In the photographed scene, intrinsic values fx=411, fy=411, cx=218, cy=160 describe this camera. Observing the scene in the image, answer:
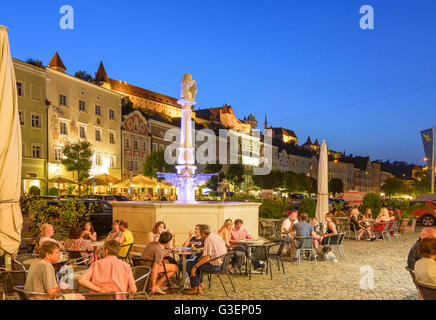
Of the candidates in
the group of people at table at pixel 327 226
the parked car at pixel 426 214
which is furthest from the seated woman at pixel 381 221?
the parked car at pixel 426 214

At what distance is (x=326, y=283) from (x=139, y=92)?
98802 mm

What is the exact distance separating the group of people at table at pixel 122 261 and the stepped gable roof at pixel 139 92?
90.2m

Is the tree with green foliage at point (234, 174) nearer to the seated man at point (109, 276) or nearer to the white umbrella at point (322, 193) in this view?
the white umbrella at point (322, 193)

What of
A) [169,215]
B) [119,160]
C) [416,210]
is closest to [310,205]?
[416,210]

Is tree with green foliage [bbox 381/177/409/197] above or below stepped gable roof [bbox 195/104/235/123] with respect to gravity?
below

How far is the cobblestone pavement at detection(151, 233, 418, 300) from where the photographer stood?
7.39 metres

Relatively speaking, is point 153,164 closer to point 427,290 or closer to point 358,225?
point 358,225

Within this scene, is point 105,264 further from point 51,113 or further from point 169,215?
point 51,113

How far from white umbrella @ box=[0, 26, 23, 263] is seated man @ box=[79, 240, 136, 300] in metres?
2.01

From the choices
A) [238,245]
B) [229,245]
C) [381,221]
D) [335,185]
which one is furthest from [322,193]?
[335,185]

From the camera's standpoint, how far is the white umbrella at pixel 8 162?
6.33 metres

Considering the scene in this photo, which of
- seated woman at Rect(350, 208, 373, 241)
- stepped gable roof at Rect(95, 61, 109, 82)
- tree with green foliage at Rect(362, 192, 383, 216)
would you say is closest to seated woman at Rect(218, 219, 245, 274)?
seated woman at Rect(350, 208, 373, 241)

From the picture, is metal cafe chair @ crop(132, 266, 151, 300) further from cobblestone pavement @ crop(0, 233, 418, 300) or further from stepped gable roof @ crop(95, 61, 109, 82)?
stepped gable roof @ crop(95, 61, 109, 82)

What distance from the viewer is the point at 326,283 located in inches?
329
